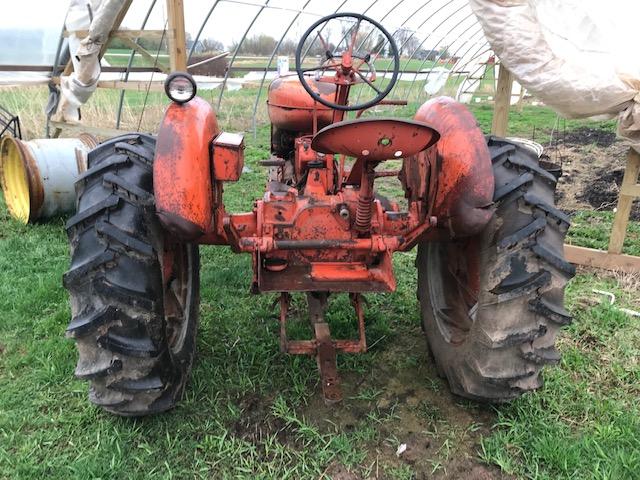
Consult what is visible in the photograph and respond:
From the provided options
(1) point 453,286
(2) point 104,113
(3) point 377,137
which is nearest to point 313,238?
(3) point 377,137

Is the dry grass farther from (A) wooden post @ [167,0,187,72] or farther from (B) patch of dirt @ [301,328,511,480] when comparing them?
(B) patch of dirt @ [301,328,511,480]

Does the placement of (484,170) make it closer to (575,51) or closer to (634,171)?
(575,51)

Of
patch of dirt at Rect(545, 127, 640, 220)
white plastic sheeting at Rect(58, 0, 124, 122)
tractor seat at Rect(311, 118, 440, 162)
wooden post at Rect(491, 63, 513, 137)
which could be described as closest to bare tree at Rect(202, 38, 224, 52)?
white plastic sheeting at Rect(58, 0, 124, 122)

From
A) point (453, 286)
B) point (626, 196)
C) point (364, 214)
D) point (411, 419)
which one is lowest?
point (411, 419)

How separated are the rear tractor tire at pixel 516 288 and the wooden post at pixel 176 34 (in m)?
3.16

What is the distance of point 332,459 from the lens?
7.71ft

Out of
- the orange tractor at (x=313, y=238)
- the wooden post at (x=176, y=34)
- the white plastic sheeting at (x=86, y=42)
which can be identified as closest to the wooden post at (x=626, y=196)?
the orange tractor at (x=313, y=238)

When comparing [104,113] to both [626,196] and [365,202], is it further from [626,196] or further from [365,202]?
[365,202]

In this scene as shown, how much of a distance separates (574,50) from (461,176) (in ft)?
7.10

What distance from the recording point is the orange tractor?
215 centimetres

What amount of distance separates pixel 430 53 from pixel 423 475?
49.4 ft

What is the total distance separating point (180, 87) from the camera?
2264 mm

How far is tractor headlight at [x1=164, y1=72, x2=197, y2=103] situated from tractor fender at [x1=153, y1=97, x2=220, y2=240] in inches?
2.2

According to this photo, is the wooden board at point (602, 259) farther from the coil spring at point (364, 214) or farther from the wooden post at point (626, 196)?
the coil spring at point (364, 214)
